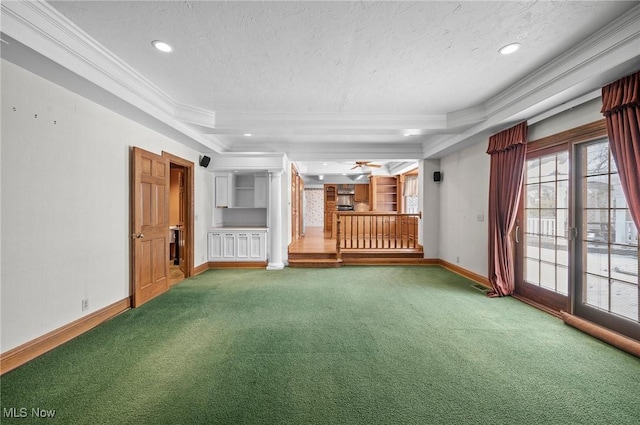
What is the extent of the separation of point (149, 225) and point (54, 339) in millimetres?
1712

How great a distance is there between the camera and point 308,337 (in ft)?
9.05

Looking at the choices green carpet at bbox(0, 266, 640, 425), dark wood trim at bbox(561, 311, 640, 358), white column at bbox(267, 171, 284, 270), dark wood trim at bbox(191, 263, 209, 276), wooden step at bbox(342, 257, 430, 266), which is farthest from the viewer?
wooden step at bbox(342, 257, 430, 266)

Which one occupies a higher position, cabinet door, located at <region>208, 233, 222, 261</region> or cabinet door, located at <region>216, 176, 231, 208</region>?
cabinet door, located at <region>216, 176, 231, 208</region>

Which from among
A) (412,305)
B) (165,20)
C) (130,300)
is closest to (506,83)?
(412,305)

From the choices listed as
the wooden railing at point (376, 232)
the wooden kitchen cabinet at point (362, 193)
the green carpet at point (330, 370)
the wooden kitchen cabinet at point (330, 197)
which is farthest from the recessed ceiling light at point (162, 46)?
the wooden kitchen cabinet at point (330, 197)

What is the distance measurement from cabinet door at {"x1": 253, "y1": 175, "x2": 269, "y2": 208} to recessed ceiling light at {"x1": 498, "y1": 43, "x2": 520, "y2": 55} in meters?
5.07

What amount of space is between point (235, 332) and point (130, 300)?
181cm

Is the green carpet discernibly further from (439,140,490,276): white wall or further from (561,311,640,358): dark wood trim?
(439,140,490,276): white wall

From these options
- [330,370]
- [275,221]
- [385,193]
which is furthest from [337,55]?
[385,193]

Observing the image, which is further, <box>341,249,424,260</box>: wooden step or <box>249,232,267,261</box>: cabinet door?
<box>341,249,424,260</box>: wooden step

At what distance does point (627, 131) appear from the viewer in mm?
2395

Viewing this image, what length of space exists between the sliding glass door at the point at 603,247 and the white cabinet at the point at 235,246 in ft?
16.9

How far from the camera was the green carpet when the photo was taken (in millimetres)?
1749

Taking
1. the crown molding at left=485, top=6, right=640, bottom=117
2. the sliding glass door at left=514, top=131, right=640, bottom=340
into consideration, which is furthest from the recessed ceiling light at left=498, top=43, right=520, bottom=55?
the sliding glass door at left=514, top=131, right=640, bottom=340
